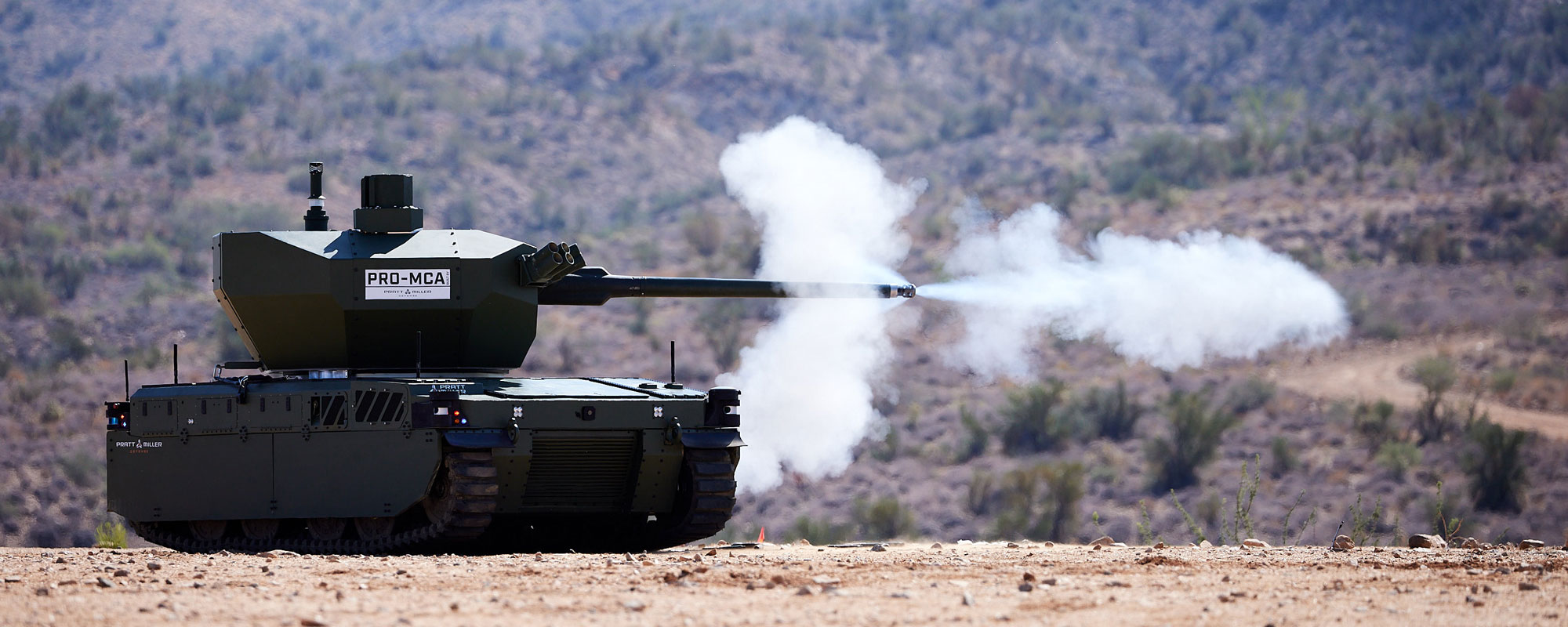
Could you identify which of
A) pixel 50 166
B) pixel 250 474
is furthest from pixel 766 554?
pixel 50 166

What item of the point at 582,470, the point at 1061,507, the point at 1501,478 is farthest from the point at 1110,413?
the point at 582,470

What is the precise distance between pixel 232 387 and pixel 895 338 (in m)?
27.3

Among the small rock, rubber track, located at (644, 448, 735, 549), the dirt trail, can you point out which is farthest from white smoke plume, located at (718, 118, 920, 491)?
the dirt trail

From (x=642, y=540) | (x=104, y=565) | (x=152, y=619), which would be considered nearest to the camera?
(x=152, y=619)

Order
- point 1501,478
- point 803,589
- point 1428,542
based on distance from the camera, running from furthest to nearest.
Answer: point 1501,478 < point 1428,542 < point 803,589

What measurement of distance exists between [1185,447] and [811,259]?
12.4 meters

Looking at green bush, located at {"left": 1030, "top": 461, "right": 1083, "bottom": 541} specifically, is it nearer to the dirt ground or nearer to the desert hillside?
the desert hillside

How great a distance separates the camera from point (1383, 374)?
126ft

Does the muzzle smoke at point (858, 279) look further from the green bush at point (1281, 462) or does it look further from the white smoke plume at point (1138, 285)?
the green bush at point (1281, 462)

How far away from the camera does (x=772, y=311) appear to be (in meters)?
43.8

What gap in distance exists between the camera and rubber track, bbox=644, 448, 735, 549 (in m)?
15.7

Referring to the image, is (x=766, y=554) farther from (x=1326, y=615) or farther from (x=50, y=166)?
(x=50, y=166)

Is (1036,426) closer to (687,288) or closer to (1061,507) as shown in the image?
(1061,507)

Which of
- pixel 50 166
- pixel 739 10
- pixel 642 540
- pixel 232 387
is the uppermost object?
pixel 739 10
